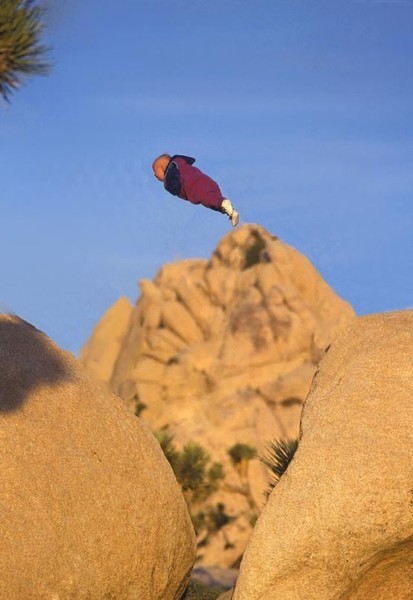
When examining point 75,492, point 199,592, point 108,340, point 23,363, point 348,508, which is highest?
point 348,508

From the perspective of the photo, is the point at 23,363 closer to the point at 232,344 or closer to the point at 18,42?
the point at 18,42

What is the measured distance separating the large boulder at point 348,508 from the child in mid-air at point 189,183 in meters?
3.18

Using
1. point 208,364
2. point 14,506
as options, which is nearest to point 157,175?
point 14,506

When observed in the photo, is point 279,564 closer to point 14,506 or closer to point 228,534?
point 14,506

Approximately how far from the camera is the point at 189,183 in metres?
14.6

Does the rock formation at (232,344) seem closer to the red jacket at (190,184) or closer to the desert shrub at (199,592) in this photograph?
the desert shrub at (199,592)

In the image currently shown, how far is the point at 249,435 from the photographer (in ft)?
195

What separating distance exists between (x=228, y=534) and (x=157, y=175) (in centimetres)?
3775

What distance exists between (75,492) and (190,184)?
4574mm

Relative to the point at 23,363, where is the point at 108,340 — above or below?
above

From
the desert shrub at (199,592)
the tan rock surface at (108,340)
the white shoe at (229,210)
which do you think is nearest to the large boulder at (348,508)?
the white shoe at (229,210)

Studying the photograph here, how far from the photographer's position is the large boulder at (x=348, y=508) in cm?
1158

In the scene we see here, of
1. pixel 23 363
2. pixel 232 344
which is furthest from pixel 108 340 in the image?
pixel 23 363

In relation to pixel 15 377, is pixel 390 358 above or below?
above
